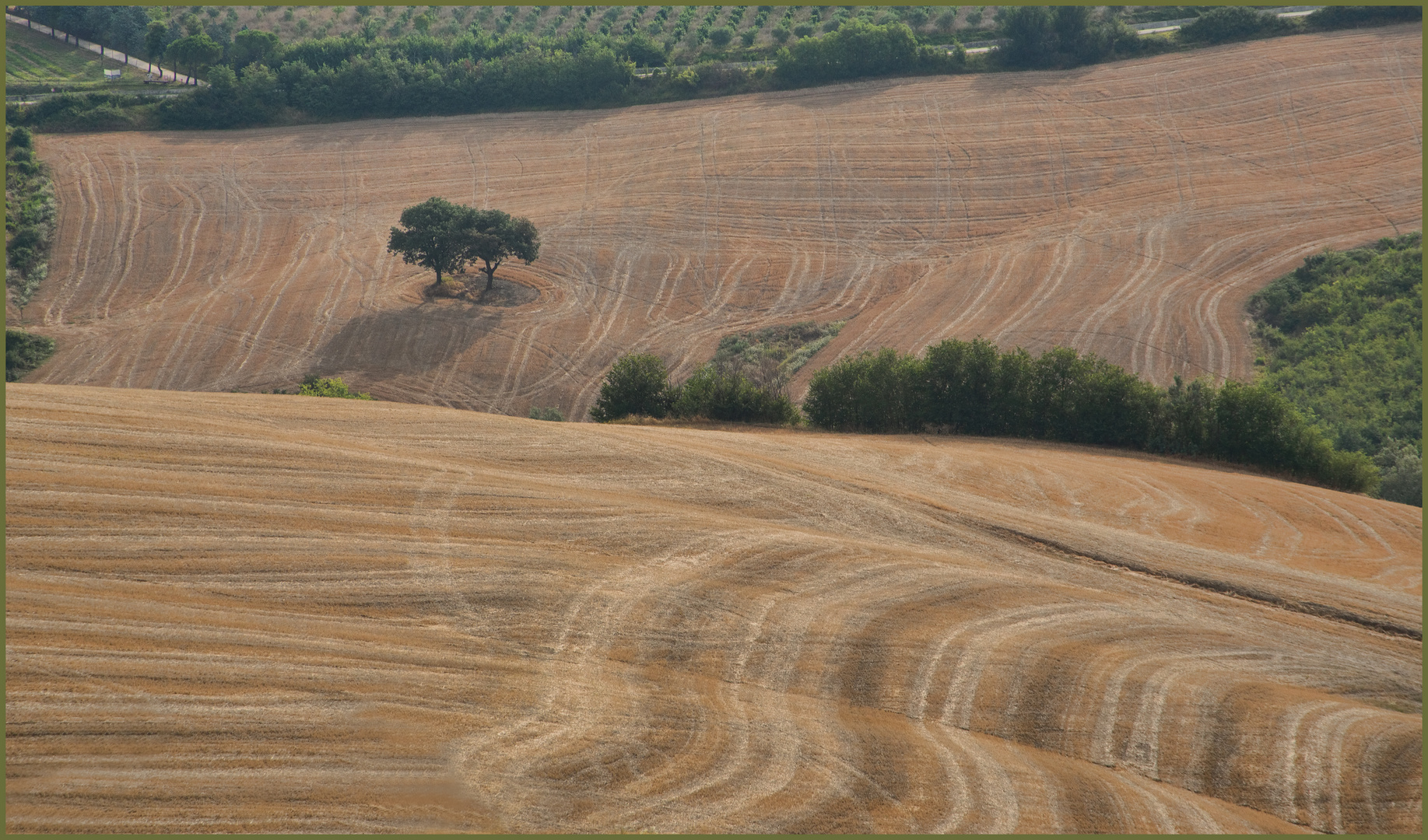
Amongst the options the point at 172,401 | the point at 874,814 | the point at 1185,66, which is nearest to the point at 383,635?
the point at 874,814

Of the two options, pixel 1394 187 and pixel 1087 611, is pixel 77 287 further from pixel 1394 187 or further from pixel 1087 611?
pixel 1394 187

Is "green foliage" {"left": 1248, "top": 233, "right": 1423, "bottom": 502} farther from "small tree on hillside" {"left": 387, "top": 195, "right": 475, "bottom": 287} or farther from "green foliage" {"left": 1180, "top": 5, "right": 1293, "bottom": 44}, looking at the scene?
"small tree on hillside" {"left": 387, "top": 195, "right": 475, "bottom": 287}

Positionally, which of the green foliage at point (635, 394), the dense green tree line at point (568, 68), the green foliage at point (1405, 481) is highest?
the dense green tree line at point (568, 68)

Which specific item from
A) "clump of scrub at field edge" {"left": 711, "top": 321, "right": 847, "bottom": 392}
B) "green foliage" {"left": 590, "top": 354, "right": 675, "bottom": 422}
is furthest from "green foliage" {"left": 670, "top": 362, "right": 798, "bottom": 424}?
"clump of scrub at field edge" {"left": 711, "top": 321, "right": 847, "bottom": 392}

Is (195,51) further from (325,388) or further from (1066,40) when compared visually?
(1066,40)

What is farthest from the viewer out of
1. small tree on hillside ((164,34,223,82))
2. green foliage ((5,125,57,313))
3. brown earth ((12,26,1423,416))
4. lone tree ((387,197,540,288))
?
small tree on hillside ((164,34,223,82))

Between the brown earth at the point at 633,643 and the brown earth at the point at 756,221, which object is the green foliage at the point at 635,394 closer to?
the brown earth at the point at 756,221

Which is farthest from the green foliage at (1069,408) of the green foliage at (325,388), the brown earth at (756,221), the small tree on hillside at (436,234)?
the small tree on hillside at (436,234)
